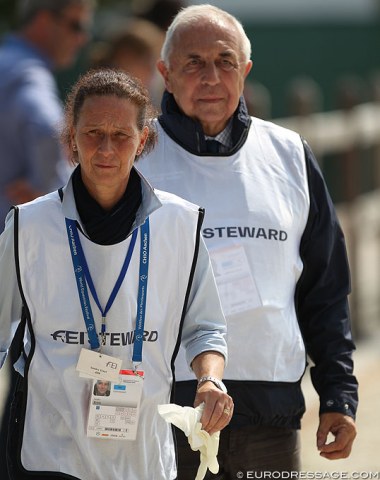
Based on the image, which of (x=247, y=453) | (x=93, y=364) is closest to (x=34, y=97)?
(x=247, y=453)

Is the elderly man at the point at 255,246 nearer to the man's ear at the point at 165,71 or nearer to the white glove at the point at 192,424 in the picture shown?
the man's ear at the point at 165,71

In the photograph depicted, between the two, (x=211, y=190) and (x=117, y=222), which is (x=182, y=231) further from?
(x=211, y=190)

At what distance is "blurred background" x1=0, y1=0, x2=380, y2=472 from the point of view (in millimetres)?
6668

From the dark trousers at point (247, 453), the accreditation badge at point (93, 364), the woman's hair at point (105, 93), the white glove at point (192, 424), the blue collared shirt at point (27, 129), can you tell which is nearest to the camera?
the white glove at point (192, 424)

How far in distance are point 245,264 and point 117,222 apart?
2.62ft

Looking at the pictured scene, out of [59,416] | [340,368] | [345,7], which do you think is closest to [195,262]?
[59,416]

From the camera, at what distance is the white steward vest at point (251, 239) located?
152 inches

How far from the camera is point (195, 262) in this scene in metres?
3.30

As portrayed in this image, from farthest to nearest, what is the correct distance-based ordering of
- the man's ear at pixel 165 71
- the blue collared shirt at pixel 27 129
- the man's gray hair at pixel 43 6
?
the man's gray hair at pixel 43 6, the blue collared shirt at pixel 27 129, the man's ear at pixel 165 71

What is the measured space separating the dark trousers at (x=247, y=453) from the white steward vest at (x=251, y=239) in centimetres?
19

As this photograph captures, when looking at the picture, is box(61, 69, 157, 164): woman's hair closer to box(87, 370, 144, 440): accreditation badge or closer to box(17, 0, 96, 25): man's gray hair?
box(87, 370, 144, 440): accreditation badge

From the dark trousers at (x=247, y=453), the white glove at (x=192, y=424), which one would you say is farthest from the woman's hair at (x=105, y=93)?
the dark trousers at (x=247, y=453)

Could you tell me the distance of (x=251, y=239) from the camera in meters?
3.89

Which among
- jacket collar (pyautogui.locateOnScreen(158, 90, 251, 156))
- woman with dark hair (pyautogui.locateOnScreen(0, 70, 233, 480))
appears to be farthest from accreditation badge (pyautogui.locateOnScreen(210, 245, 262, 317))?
woman with dark hair (pyautogui.locateOnScreen(0, 70, 233, 480))
